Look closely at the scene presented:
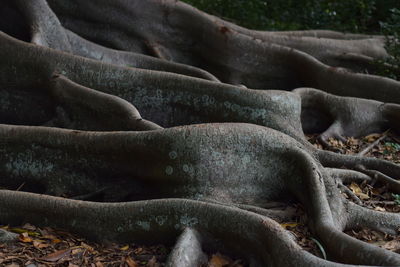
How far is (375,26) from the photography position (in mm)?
11492

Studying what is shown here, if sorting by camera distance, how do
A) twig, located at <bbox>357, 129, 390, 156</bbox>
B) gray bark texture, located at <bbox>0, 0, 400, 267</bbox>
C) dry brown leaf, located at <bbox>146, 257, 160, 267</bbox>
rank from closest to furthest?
1. dry brown leaf, located at <bbox>146, 257, 160, 267</bbox>
2. gray bark texture, located at <bbox>0, 0, 400, 267</bbox>
3. twig, located at <bbox>357, 129, 390, 156</bbox>

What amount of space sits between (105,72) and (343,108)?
2.43m

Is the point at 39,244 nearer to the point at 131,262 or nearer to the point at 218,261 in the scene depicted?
the point at 131,262

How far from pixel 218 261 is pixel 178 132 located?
95 centimetres

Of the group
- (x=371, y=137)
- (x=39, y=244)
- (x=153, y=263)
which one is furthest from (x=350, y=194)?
(x=39, y=244)

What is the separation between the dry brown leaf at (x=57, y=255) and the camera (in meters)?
3.75

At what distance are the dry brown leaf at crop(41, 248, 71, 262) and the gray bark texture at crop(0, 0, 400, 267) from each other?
0.21m

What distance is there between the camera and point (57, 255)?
12.4 ft

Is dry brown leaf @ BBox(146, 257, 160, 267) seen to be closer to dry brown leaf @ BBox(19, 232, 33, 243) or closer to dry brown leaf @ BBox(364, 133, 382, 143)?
dry brown leaf @ BBox(19, 232, 33, 243)

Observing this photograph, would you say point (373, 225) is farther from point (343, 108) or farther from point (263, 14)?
point (263, 14)

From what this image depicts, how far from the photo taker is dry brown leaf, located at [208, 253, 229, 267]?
3695 millimetres

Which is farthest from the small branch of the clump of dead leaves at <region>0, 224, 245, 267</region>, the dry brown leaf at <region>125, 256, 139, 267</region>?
the dry brown leaf at <region>125, 256, 139, 267</region>

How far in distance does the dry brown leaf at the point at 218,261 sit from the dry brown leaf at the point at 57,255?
89cm

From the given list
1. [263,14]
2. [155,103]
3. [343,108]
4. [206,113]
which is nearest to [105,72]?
[155,103]
